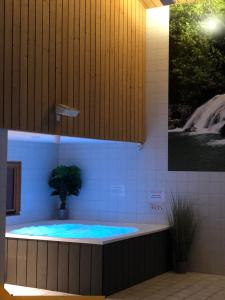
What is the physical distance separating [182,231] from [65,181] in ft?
6.43

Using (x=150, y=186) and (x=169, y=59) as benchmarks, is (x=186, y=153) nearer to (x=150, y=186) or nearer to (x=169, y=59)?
(x=150, y=186)

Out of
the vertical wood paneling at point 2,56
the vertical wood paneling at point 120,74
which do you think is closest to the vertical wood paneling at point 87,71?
the vertical wood paneling at point 120,74

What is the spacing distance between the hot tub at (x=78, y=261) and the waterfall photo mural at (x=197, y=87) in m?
1.46

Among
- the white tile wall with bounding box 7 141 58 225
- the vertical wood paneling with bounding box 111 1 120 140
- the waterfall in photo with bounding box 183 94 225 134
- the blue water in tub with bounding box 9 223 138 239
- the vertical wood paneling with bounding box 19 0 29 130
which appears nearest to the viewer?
the vertical wood paneling with bounding box 19 0 29 130

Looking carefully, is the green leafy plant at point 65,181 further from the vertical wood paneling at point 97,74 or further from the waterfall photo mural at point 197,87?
the vertical wood paneling at point 97,74

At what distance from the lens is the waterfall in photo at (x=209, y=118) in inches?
289

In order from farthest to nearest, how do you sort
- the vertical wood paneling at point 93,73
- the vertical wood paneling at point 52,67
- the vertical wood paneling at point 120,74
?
1. the vertical wood paneling at point 120,74
2. the vertical wood paneling at point 93,73
3. the vertical wood paneling at point 52,67

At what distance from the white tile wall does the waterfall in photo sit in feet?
7.35

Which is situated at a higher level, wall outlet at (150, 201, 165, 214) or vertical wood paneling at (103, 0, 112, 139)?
vertical wood paneling at (103, 0, 112, 139)

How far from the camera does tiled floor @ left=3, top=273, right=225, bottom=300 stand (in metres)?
5.81

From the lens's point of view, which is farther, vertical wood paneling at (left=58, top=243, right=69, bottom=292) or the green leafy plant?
the green leafy plant

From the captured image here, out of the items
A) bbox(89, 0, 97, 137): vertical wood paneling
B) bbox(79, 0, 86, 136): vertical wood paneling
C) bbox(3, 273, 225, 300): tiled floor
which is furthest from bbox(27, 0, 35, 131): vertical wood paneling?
bbox(3, 273, 225, 300): tiled floor

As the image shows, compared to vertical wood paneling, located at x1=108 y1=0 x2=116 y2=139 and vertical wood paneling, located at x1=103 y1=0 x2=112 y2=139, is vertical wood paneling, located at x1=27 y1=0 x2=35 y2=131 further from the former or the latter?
vertical wood paneling, located at x1=108 y1=0 x2=116 y2=139

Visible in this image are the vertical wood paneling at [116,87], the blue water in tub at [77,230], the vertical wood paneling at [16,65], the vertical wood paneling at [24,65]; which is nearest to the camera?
the vertical wood paneling at [16,65]
